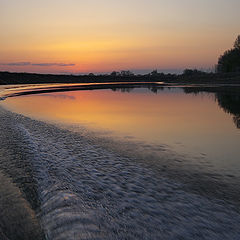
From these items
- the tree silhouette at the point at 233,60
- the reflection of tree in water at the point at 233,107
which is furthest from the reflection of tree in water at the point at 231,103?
the tree silhouette at the point at 233,60

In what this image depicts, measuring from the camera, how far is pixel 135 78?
174000 mm

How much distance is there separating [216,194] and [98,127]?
28.6 ft

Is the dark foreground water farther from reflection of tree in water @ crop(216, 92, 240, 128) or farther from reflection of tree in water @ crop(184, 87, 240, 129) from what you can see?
reflection of tree in water @ crop(184, 87, 240, 129)

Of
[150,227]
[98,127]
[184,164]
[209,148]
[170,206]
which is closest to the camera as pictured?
[150,227]

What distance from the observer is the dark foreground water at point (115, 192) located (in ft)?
14.4

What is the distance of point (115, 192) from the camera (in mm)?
5844

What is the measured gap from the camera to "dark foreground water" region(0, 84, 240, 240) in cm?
439

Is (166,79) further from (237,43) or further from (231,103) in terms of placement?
(231,103)

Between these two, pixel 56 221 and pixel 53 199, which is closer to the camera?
pixel 56 221

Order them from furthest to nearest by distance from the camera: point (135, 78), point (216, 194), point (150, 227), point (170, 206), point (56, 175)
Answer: point (135, 78) < point (56, 175) < point (216, 194) < point (170, 206) < point (150, 227)

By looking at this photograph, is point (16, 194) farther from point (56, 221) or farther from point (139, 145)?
point (139, 145)

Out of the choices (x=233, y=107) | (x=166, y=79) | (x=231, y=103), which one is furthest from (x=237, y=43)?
(x=233, y=107)

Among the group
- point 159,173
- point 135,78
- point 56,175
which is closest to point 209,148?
point 159,173

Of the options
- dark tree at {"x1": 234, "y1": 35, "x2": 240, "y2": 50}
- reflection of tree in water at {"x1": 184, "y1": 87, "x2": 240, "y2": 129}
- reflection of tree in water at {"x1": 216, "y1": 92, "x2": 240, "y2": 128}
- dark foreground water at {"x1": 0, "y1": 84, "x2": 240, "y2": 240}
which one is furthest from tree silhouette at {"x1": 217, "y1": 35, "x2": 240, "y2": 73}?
dark foreground water at {"x1": 0, "y1": 84, "x2": 240, "y2": 240}
